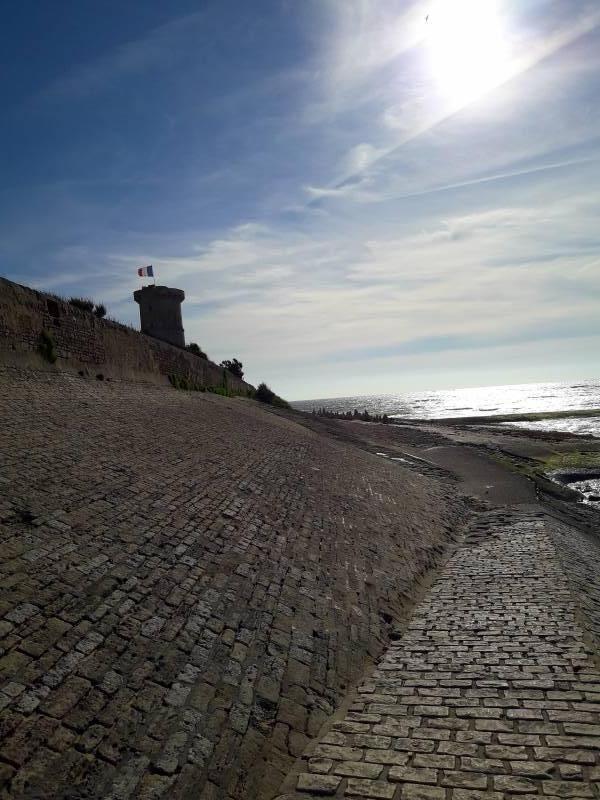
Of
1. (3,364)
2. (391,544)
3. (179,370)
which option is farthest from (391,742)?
(179,370)

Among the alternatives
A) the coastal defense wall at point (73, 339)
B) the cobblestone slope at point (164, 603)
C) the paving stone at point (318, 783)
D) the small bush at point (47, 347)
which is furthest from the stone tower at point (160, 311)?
the paving stone at point (318, 783)

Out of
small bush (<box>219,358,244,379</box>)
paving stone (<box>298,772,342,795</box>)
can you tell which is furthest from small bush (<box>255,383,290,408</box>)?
paving stone (<box>298,772,342,795</box>)

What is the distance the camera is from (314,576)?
857 centimetres

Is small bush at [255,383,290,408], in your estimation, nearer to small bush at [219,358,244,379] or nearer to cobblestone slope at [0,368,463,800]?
small bush at [219,358,244,379]

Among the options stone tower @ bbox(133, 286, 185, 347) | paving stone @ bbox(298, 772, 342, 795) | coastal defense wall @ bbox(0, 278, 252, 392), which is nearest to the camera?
paving stone @ bbox(298, 772, 342, 795)

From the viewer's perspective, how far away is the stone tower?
29.3 meters

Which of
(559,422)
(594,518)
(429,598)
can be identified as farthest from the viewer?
(559,422)

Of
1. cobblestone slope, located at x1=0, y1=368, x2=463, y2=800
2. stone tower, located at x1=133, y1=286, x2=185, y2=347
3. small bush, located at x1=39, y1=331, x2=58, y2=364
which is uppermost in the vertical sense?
stone tower, located at x1=133, y1=286, x2=185, y2=347

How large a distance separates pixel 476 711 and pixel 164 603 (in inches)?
140

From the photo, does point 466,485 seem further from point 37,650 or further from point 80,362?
point 37,650

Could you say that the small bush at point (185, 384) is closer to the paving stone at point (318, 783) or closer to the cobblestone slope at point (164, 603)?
the cobblestone slope at point (164, 603)

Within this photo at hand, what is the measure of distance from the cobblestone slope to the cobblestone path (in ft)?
1.59

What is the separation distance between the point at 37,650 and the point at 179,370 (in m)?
19.1

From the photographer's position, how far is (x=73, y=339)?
15.1 meters
